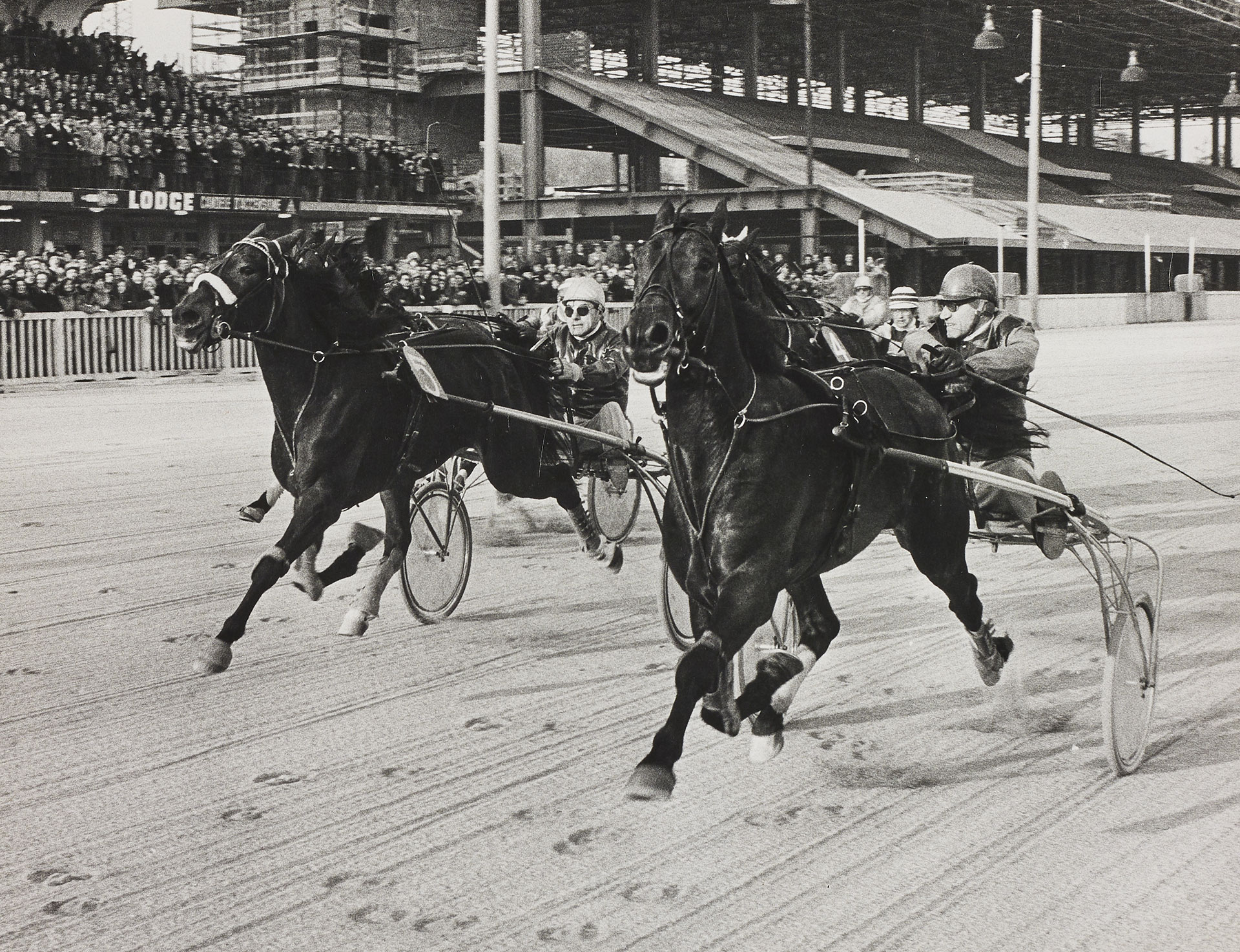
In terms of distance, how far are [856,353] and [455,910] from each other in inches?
162

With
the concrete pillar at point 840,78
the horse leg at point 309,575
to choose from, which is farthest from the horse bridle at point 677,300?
the concrete pillar at point 840,78

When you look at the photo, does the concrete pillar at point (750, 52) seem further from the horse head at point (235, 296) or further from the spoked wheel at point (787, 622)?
the spoked wheel at point (787, 622)

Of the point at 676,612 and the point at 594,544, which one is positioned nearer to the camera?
the point at 676,612

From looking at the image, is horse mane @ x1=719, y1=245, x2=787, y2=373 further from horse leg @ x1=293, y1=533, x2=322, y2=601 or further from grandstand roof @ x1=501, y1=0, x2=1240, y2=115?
grandstand roof @ x1=501, y1=0, x2=1240, y2=115

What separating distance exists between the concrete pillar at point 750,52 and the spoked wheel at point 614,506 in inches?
1656

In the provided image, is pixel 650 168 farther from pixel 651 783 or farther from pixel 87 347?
pixel 651 783

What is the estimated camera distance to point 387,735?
4.95 metres

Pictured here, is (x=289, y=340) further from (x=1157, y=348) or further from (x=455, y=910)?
(x=1157, y=348)

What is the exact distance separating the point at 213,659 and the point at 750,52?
153 ft

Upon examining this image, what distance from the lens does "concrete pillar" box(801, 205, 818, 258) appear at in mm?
37500

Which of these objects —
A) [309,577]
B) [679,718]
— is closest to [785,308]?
[679,718]

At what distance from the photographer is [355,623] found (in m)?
6.28

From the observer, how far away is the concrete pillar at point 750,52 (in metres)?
48.8

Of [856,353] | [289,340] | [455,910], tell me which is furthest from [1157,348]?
[455,910]
